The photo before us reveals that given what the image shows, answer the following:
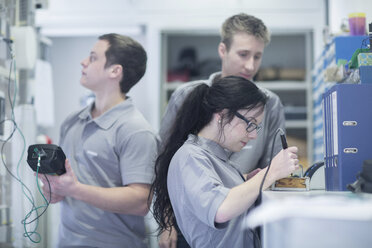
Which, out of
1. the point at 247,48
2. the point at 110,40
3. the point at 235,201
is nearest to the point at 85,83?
the point at 110,40

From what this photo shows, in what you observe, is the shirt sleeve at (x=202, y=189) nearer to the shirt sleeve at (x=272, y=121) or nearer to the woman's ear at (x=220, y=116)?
the woman's ear at (x=220, y=116)

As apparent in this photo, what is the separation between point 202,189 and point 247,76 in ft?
3.75

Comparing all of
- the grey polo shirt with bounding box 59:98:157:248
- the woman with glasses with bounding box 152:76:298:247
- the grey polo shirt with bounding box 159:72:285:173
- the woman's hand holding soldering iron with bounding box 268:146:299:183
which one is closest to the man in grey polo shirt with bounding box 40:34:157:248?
the grey polo shirt with bounding box 59:98:157:248

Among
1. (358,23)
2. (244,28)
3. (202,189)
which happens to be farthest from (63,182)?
(358,23)

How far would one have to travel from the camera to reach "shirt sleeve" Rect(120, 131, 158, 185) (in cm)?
220

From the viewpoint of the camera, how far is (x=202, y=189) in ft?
4.86

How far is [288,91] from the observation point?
5.16 meters

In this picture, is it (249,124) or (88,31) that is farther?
(88,31)

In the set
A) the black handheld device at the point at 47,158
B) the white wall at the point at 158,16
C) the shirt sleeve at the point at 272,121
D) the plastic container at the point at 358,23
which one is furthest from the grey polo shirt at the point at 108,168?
the white wall at the point at 158,16

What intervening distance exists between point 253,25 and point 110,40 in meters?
0.69

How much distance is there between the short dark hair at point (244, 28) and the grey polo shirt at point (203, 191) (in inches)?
36.8

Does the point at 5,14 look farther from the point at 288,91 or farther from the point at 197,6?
the point at 288,91

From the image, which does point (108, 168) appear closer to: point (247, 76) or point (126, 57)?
point (126, 57)

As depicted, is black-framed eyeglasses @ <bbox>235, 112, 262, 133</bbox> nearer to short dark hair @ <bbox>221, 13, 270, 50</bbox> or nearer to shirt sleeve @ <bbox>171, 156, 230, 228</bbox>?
shirt sleeve @ <bbox>171, 156, 230, 228</bbox>
